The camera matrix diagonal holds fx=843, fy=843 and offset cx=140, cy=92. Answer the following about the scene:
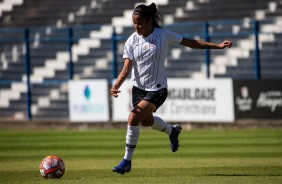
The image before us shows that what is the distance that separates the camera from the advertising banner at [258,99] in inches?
863

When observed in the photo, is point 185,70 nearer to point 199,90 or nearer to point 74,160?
point 199,90

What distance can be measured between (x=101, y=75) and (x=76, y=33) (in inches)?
90.1

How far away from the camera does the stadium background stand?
75.9ft

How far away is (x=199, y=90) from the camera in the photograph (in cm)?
2308

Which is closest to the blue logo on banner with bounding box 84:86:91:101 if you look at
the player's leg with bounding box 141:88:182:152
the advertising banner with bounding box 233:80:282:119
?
the advertising banner with bounding box 233:80:282:119

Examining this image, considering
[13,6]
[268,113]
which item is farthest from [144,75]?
[13,6]

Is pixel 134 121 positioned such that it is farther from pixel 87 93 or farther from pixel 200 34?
pixel 87 93

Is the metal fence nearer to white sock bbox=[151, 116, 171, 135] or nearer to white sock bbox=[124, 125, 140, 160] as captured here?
white sock bbox=[151, 116, 171, 135]

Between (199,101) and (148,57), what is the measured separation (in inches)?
471

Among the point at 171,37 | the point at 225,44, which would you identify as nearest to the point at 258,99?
the point at 171,37

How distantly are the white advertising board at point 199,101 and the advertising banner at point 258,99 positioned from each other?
23cm

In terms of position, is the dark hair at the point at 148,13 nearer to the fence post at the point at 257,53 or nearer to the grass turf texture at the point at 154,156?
the grass turf texture at the point at 154,156

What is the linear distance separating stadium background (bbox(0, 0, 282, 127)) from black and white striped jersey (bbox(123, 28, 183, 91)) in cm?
1110

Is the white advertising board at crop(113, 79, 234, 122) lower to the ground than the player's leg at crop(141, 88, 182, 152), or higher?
lower
